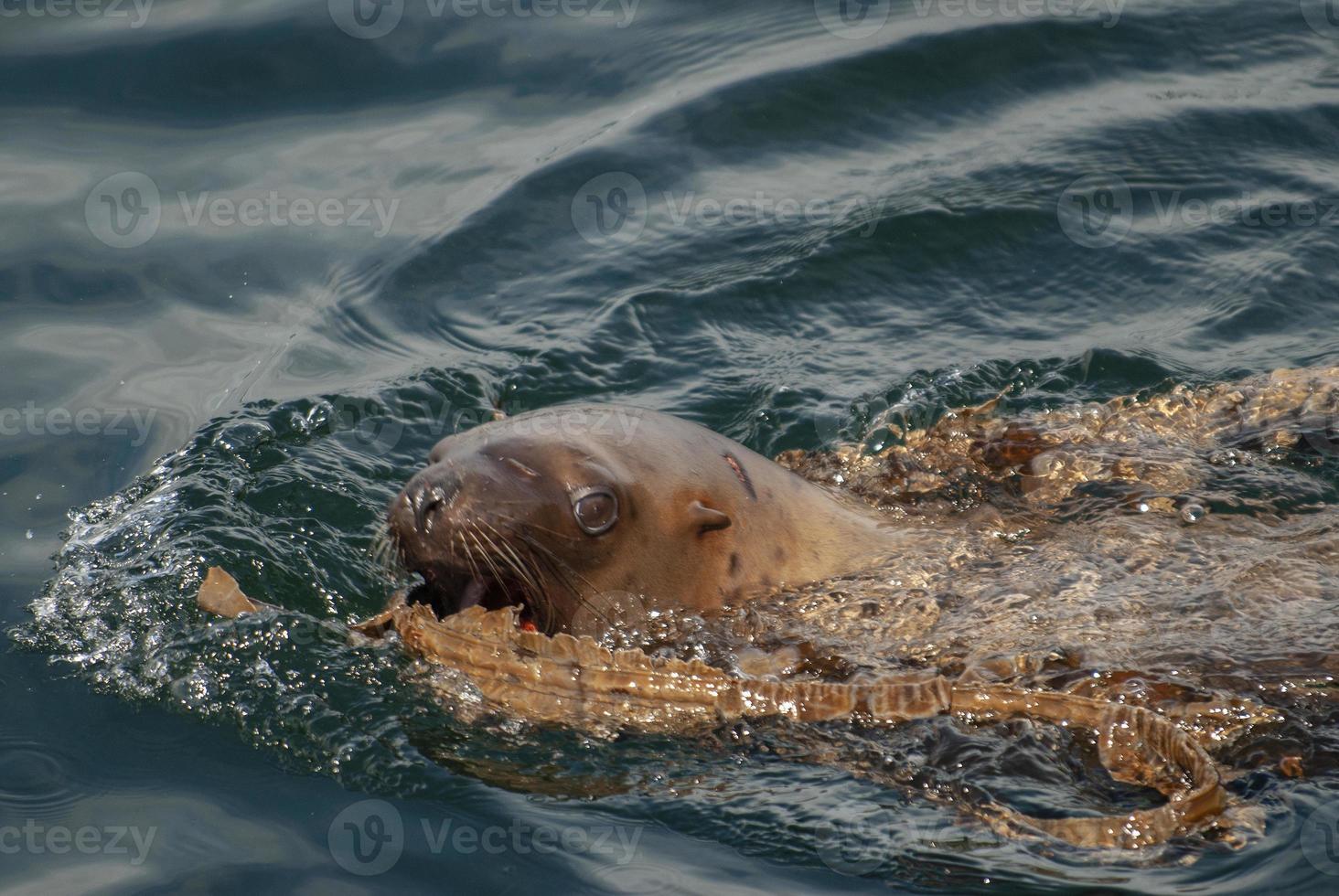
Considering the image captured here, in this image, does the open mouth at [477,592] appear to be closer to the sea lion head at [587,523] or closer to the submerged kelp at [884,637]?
the sea lion head at [587,523]

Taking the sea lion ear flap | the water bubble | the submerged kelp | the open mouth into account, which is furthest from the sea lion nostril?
the water bubble

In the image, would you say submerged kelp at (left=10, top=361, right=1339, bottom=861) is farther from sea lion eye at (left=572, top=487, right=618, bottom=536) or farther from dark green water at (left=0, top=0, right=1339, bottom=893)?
sea lion eye at (left=572, top=487, right=618, bottom=536)

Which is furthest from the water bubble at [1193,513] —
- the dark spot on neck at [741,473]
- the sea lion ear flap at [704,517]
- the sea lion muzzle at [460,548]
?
the sea lion muzzle at [460,548]

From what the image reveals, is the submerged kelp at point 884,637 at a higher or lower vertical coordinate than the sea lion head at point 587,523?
lower

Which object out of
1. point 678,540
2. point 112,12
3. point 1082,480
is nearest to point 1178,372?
point 1082,480

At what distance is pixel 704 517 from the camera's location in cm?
487

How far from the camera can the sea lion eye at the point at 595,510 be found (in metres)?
4.62

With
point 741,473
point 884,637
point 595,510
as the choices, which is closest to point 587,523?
point 595,510

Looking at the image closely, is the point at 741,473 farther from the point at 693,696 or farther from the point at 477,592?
the point at 477,592

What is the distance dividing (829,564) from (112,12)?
6.71 meters

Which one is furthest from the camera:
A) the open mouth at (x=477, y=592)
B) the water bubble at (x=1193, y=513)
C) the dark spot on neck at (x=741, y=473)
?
the water bubble at (x=1193, y=513)

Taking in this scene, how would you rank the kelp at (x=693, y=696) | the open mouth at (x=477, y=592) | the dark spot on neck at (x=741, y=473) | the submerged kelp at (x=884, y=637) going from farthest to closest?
1. the dark spot on neck at (x=741, y=473)
2. the open mouth at (x=477, y=592)
3. the submerged kelp at (x=884, y=637)
4. the kelp at (x=693, y=696)

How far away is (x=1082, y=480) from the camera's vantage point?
601cm

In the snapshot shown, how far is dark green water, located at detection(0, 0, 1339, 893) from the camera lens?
172 inches
